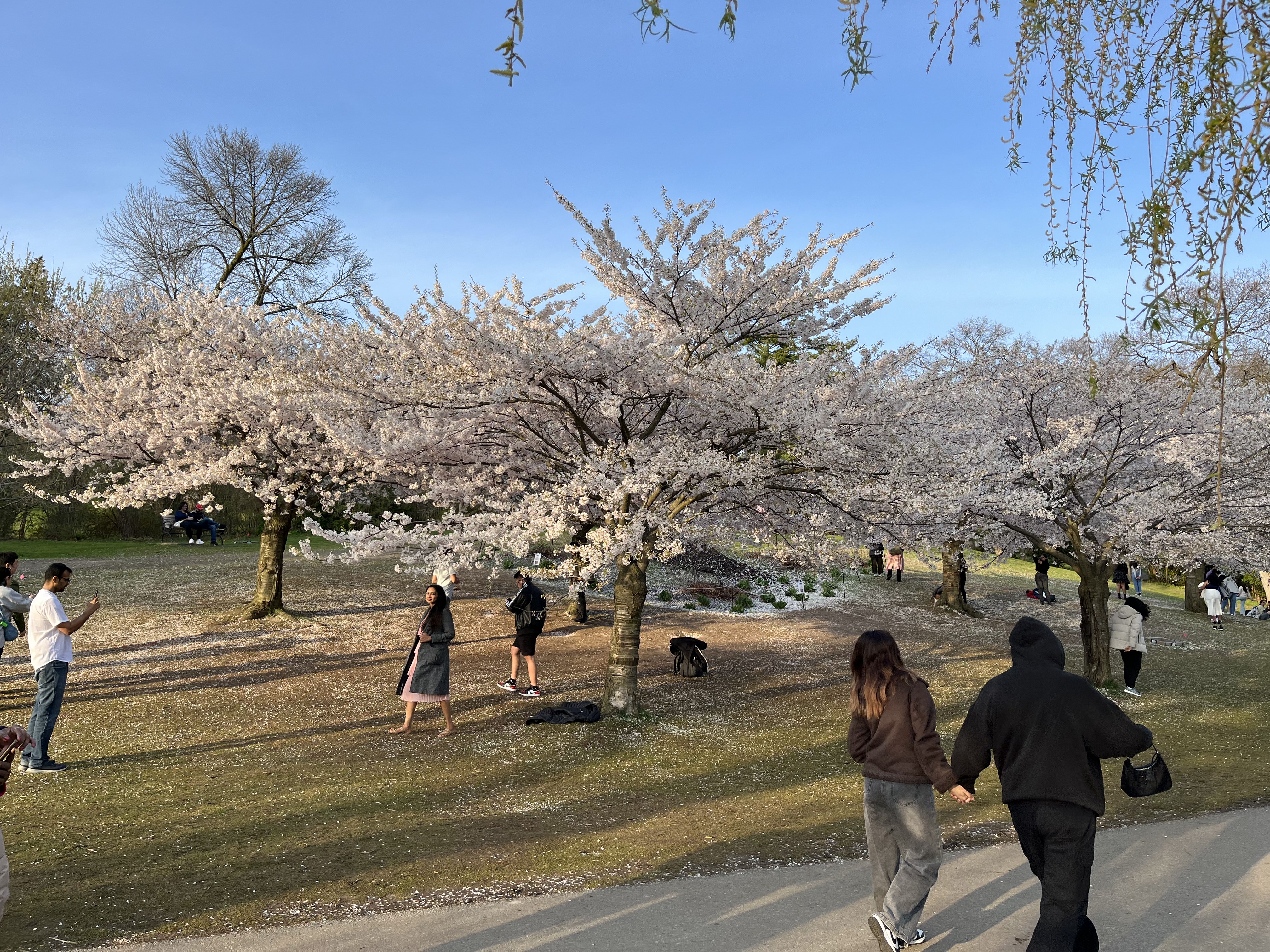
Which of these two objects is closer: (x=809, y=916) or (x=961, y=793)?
(x=961, y=793)

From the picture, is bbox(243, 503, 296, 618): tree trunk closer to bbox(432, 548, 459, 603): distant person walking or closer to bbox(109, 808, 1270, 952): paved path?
bbox(432, 548, 459, 603): distant person walking

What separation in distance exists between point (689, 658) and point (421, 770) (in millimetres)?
5823

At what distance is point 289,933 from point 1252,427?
13457 mm

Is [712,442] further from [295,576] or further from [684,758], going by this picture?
[295,576]

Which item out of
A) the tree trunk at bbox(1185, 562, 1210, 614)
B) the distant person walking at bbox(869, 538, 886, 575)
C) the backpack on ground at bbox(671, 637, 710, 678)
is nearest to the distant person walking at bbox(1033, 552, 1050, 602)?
the tree trunk at bbox(1185, 562, 1210, 614)

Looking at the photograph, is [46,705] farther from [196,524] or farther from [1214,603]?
[1214,603]

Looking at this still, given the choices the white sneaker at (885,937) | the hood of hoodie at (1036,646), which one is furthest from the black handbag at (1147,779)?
the white sneaker at (885,937)

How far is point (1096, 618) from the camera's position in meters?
13.1

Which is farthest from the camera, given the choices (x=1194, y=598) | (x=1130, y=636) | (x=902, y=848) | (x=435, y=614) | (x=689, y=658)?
(x=1194, y=598)

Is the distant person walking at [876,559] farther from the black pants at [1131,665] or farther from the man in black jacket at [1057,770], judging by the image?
the man in black jacket at [1057,770]

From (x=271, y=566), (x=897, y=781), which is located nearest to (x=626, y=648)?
(x=897, y=781)

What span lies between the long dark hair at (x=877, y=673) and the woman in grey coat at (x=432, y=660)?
5.63 metres

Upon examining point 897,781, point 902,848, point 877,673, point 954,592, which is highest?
point 877,673

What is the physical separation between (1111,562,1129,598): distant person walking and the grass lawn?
9.36 metres
